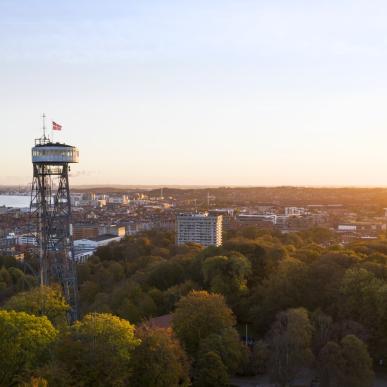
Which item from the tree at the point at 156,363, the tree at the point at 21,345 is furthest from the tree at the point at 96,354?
the tree at the point at 21,345

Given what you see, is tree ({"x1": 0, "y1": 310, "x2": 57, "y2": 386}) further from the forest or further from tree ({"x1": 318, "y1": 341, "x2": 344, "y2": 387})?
tree ({"x1": 318, "y1": 341, "x2": 344, "y2": 387})

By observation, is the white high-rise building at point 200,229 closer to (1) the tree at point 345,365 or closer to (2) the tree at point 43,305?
(2) the tree at point 43,305

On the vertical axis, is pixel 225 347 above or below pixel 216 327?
below

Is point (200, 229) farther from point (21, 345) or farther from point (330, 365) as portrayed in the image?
point (21, 345)

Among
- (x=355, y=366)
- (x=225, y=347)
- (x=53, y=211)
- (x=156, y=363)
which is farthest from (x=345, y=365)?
(x=53, y=211)

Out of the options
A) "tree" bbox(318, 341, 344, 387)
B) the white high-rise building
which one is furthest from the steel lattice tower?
the white high-rise building

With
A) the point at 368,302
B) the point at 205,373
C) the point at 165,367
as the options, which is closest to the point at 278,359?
the point at 205,373
